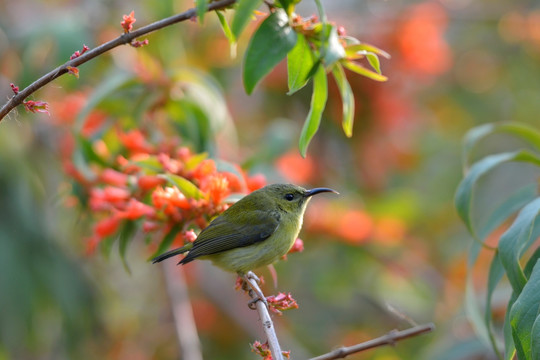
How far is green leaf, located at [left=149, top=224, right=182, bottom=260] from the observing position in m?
2.86

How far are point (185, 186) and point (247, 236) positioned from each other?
495 mm

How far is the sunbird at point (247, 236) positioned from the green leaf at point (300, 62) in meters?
0.81

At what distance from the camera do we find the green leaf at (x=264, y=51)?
7.64 ft

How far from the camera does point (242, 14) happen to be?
2168 mm

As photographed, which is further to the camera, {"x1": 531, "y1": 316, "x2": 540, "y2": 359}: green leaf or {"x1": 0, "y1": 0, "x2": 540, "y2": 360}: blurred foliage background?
{"x1": 0, "y1": 0, "x2": 540, "y2": 360}: blurred foliage background

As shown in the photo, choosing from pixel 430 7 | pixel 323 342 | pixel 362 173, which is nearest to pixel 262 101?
pixel 362 173

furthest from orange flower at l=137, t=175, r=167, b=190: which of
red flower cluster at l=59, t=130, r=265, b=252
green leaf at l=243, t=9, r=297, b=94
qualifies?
green leaf at l=243, t=9, r=297, b=94

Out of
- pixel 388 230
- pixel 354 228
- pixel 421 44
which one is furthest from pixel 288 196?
pixel 421 44

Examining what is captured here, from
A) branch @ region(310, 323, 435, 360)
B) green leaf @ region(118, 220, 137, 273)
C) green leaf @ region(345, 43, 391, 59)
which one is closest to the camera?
branch @ region(310, 323, 435, 360)

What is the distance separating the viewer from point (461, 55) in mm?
7406

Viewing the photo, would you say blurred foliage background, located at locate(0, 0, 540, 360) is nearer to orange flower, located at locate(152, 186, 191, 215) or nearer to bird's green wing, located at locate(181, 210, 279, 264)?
bird's green wing, located at locate(181, 210, 279, 264)

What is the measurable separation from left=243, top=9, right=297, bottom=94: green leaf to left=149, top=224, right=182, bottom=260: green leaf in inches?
33.5

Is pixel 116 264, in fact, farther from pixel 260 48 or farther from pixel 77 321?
pixel 260 48

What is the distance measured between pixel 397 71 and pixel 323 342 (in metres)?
2.41
